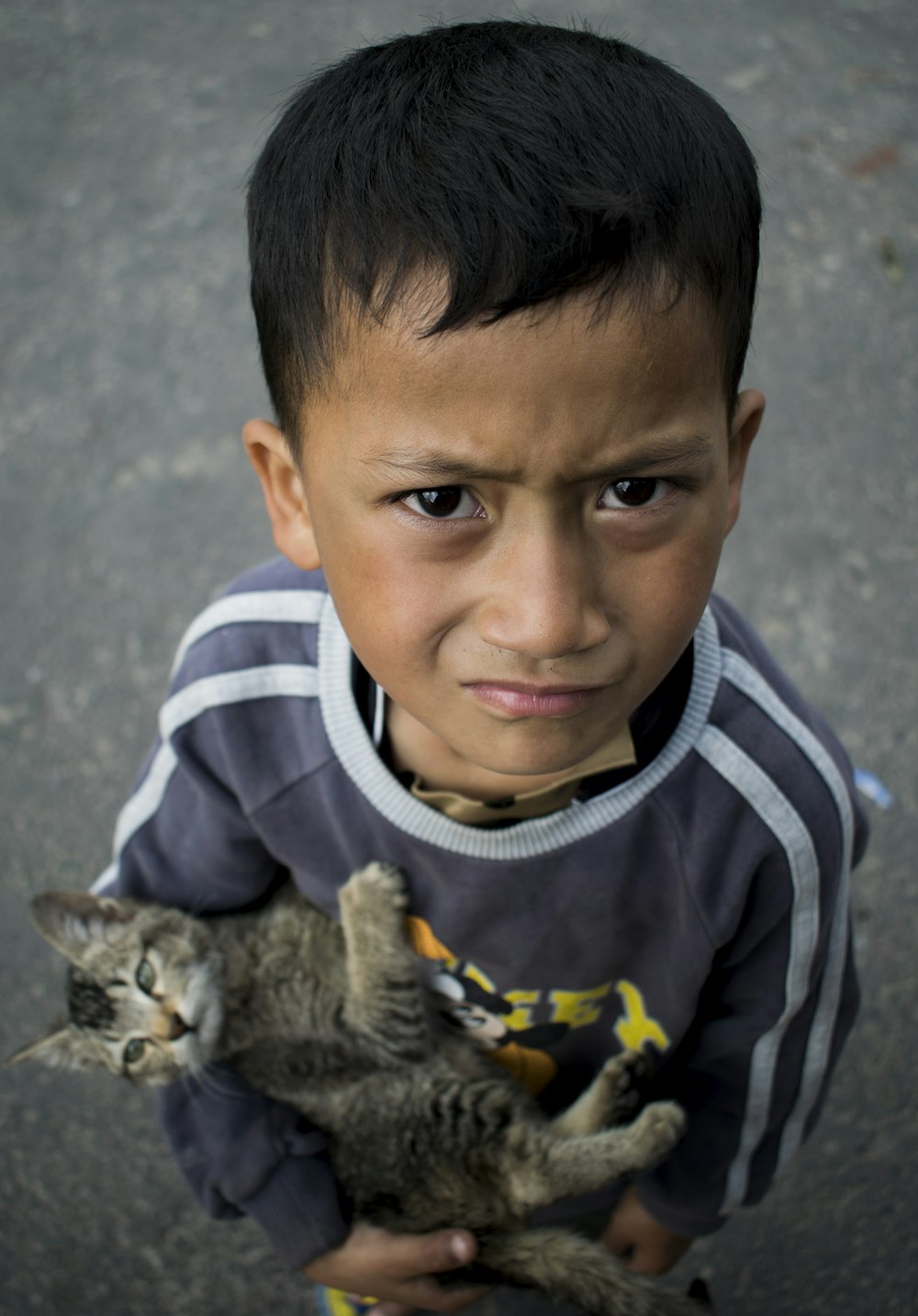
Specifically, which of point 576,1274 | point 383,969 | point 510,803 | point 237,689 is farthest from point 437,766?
point 576,1274

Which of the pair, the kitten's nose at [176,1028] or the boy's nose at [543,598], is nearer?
the boy's nose at [543,598]

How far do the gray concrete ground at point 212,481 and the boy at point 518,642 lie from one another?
51 cm

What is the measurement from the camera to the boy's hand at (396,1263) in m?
1.52

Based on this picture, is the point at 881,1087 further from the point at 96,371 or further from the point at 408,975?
the point at 96,371

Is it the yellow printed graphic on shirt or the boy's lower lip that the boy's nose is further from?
the yellow printed graphic on shirt

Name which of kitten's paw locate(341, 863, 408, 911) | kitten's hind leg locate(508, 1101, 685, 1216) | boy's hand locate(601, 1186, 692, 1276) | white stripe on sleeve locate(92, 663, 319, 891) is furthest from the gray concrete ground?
white stripe on sleeve locate(92, 663, 319, 891)

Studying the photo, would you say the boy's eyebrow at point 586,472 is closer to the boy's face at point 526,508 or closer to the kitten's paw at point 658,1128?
the boy's face at point 526,508

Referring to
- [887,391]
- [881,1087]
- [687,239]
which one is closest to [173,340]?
[887,391]

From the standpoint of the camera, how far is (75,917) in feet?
5.28

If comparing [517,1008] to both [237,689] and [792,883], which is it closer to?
[792,883]

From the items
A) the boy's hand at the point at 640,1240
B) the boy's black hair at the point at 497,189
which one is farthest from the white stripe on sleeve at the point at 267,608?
the boy's hand at the point at 640,1240

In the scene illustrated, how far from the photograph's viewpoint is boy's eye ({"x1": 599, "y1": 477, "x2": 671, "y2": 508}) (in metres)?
0.86

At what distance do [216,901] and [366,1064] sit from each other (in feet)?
1.17

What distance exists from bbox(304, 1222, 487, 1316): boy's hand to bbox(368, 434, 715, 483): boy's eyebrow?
47.9 inches
